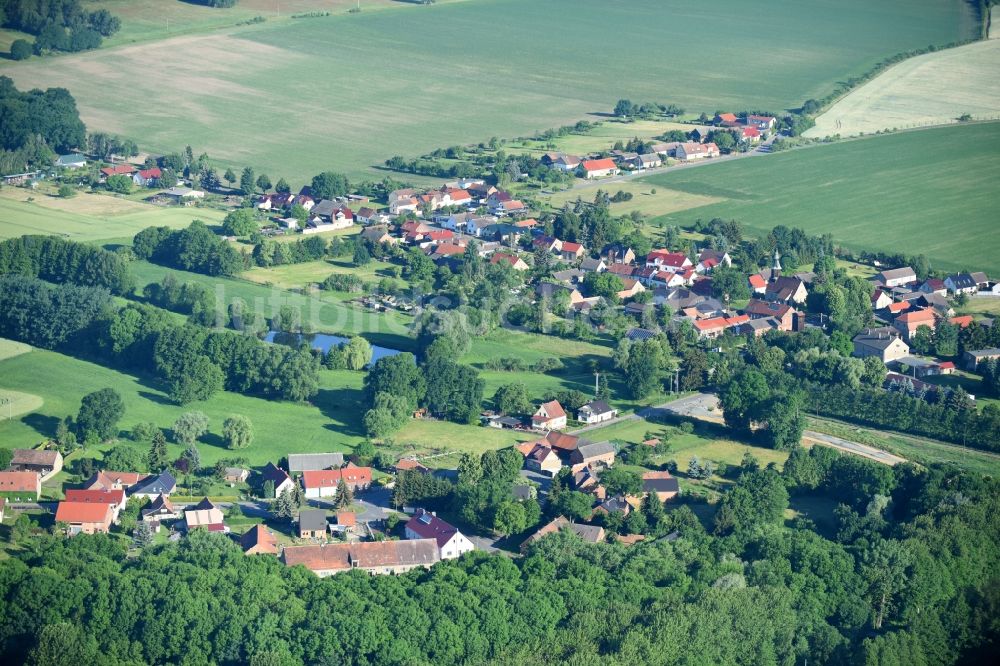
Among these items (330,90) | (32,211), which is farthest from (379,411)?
(330,90)

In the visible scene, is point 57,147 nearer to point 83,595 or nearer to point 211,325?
point 211,325

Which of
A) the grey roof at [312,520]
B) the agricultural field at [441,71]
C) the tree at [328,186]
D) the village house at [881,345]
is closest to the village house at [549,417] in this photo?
the grey roof at [312,520]

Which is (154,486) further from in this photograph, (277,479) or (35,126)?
(35,126)

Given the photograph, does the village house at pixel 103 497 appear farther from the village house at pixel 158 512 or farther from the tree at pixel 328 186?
the tree at pixel 328 186

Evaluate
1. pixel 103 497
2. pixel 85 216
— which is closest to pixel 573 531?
pixel 103 497

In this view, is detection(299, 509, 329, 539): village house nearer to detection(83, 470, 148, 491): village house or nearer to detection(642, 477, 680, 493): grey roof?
detection(83, 470, 148, 491): village house
